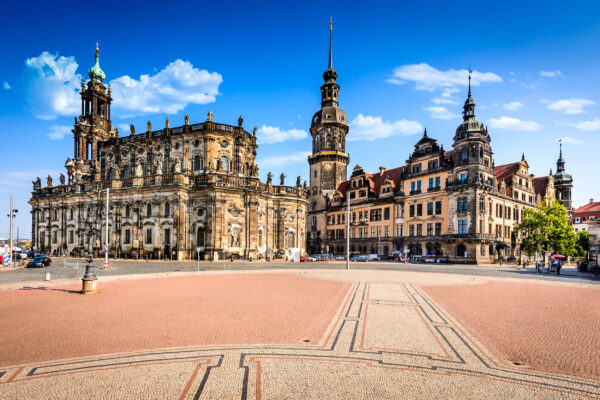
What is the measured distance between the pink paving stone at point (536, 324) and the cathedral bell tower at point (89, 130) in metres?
65.5

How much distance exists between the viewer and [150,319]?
11281 millimetres

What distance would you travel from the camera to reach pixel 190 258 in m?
45.4

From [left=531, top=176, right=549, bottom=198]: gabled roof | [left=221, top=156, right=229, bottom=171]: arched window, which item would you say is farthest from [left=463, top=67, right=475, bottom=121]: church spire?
[left=221, top=156, right=229, bottom=171]: arched window

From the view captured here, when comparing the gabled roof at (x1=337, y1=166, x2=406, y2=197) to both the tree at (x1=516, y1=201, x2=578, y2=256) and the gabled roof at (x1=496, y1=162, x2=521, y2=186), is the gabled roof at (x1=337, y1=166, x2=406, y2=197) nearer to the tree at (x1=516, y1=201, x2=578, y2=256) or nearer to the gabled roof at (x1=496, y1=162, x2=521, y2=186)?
the gabled roof at (x1=496, y1=162, x2=521, y2=186)

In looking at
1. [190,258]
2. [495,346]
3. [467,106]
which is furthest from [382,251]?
[495,346]

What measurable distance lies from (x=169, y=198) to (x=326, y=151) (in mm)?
37912

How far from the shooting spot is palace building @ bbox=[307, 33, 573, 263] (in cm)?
→ 5053

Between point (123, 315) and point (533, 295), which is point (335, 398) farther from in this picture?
point (533, 295)

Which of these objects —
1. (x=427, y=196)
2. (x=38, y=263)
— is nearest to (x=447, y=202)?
(x=427, y=196)

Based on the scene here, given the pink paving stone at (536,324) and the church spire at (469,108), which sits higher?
the church spire at (469,108)

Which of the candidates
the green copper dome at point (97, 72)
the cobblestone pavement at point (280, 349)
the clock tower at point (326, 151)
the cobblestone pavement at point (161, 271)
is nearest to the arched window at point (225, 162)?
the cobblestone pavement at point (161, 271)

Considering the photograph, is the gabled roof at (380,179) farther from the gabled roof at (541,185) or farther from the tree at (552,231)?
→ the gabled roof at (541,185)

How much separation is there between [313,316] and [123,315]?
676 cm

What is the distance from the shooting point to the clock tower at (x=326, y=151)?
7325cm
